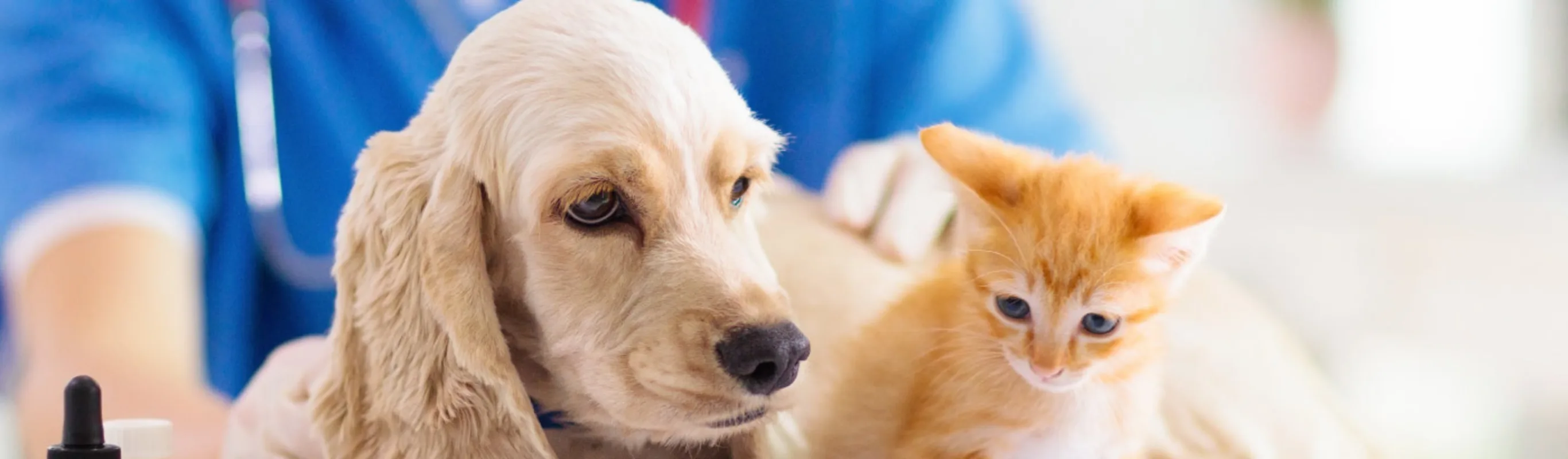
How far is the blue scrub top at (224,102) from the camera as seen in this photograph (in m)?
1.08

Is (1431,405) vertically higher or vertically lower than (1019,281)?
lower

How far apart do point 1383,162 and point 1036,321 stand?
1.77 meters

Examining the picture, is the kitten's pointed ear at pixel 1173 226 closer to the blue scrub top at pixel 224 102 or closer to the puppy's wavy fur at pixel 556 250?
the puppy's wavy fur at pixel 556 250

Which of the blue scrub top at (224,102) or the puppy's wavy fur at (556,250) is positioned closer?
the puppy's wavy fur at (556,250)

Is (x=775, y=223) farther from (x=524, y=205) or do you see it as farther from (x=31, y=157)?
(x=31, y=157)

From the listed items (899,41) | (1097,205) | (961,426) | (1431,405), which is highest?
(899,41)

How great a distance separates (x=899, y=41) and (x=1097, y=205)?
1.01 metres

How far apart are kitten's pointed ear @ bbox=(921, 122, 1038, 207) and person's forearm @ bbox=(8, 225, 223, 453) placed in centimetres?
74

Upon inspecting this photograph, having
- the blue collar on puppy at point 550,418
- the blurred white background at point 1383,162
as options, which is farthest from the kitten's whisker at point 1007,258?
the blurred white background at point 1383,162

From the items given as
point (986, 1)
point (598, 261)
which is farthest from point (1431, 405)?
point (598, 261)

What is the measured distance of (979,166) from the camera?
0.59 metres

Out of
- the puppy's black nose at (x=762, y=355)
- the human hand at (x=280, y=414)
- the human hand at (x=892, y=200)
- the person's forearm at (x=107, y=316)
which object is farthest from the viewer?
the person's forearm at (x=107, y=316)

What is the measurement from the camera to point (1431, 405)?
78.6 inches

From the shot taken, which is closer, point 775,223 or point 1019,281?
point 1019,281
